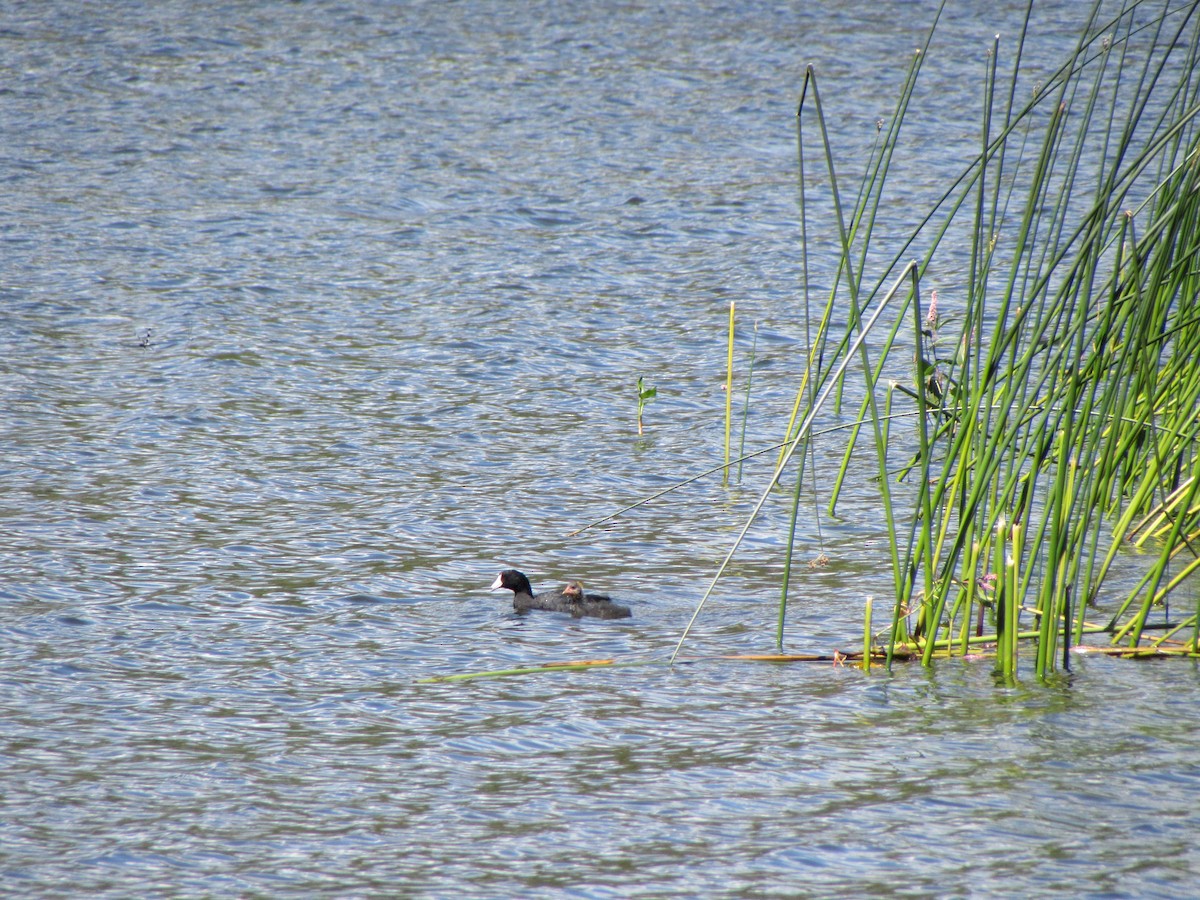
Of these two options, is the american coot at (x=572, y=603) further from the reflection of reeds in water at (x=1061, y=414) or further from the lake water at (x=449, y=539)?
the reflection of reeds in water at (x=1061, y=414)

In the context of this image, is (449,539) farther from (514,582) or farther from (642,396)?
(642,396)

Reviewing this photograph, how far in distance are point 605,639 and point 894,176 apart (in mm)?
9969

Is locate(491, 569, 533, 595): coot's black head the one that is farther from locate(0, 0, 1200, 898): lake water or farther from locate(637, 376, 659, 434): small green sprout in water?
locate(637, 376, 659, 434): small green sprout in water

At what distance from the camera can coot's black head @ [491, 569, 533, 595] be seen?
680cm

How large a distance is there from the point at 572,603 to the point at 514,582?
348 millimetres

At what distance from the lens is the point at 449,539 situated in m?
7.69

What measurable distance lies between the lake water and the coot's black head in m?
0.09

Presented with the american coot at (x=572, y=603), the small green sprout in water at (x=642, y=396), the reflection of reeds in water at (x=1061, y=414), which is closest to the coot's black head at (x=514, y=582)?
the american coot at (x=572, y=603)

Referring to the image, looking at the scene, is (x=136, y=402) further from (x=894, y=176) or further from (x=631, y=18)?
(x=631, y=18)

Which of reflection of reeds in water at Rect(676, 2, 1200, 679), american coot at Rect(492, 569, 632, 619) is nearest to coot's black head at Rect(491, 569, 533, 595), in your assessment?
american coot at Rect(492, 569, 632, 619)

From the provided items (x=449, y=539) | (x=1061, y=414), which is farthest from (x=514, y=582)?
(x=1061, y=414)

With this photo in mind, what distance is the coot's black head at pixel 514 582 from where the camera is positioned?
6805mm

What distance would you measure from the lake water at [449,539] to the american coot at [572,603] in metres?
0.07

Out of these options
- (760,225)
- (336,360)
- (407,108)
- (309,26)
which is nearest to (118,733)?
(336,360)
